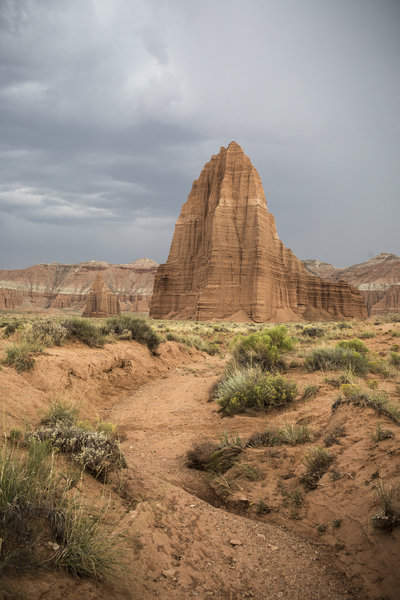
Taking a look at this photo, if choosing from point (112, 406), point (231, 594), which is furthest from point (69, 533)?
point (112, 406)

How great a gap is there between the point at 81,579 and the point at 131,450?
388cm

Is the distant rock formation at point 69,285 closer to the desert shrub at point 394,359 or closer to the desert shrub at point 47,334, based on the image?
the desert shrub at point 47,334

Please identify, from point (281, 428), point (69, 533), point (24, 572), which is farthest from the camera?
point (281, 428)

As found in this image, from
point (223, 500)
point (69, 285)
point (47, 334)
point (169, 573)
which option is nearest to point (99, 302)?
point (69, 285)

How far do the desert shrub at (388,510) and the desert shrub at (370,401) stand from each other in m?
1.92

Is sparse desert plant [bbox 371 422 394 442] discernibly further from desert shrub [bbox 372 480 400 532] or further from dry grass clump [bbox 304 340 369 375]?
dry grass clump [bbox 304 340 369 375]

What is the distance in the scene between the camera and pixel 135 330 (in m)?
14.7

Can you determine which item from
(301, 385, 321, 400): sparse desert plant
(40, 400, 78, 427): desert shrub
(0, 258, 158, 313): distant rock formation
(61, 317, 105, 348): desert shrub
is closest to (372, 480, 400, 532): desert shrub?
(301, 385, 321, 400): sparse desert plant

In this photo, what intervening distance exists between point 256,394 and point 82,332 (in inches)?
278

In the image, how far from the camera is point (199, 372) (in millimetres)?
13484

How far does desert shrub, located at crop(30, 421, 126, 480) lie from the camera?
391 centimetres

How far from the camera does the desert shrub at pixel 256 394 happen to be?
7328mm

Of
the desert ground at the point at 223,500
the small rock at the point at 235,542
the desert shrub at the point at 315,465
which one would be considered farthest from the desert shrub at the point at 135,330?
the small rock at the point at 235,542

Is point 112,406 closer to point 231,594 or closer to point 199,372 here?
point 199,372
